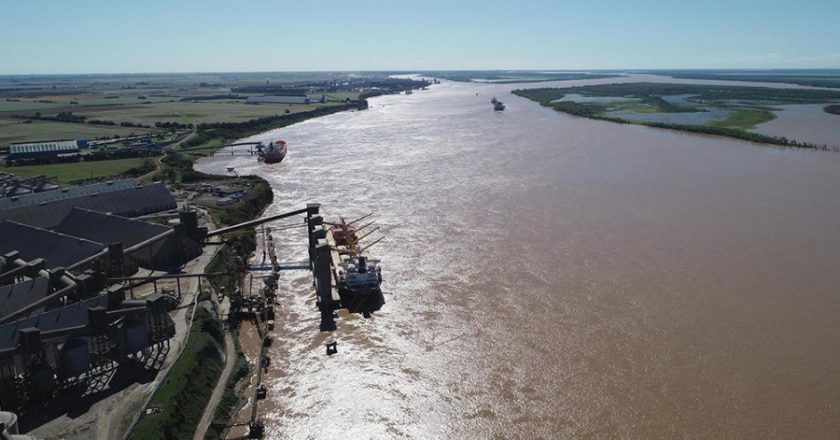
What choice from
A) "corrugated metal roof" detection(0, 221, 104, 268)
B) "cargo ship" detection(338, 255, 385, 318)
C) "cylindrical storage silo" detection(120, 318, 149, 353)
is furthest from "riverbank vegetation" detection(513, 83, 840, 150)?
"corrugated metal roof" detection(0, 221, 104, 268)

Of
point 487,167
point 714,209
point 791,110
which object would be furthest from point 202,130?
point 791,110

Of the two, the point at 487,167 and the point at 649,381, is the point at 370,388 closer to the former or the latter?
the point at 649,381

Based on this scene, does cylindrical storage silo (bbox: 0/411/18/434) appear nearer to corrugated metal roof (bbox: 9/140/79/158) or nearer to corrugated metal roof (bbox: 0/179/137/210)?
corrugated metal roof (bbox: 0/179/137/210)

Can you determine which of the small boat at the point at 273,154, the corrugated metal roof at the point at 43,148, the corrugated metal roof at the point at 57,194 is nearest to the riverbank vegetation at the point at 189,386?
the corrugated metal roof at the point at 57,194

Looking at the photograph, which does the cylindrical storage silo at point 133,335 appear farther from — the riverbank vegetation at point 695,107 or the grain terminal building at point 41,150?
the riverbank vegetation at point 695,107

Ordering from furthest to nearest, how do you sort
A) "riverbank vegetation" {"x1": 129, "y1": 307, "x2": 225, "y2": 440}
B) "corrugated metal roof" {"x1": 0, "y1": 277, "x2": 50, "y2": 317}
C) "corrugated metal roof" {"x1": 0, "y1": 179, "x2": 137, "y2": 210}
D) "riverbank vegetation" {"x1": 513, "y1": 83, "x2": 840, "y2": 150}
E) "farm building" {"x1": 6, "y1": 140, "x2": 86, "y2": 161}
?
1. "riverbank vegetation" {"x1": 513, "y1": 83, "x2": 840, "y2": 150}
2. "farm building" {"x1": 6, "y1": 140, "x2": 86, "y2": 161}
3. "corrugated metal roof" {"x1": 0, "y1": 179, "x2": 137, "y2": 210}
4. "corrugated metal roof" {"x1": 0, "y1": 277, "x2": 50, "y2": 317}
5. "riverbank vegetation" {"x1": 129, "y1": 307, "x2": 225, "y2": 440}

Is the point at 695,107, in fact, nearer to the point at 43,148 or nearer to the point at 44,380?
the point at 43,148
